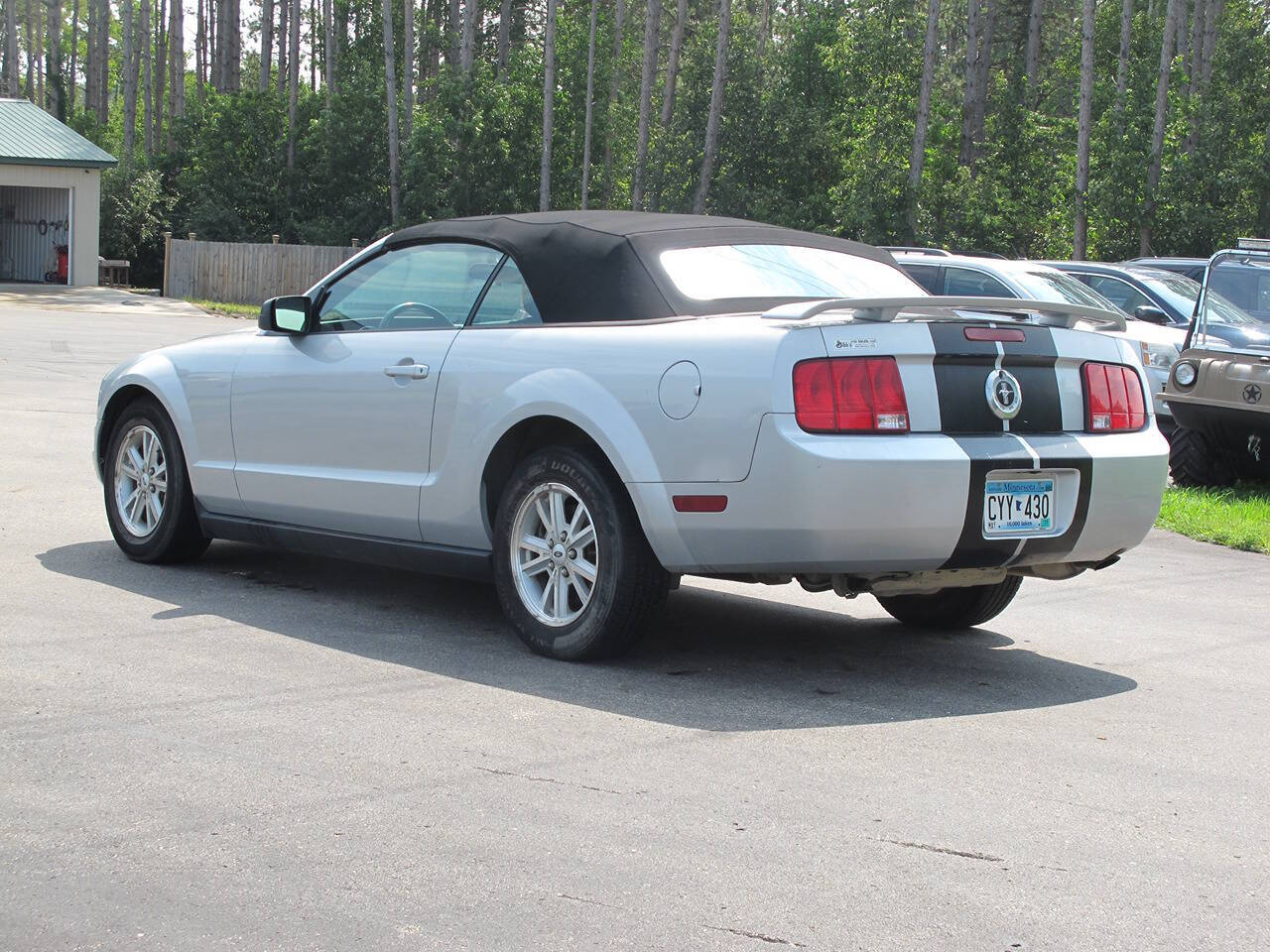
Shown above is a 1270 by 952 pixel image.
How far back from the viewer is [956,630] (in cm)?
677

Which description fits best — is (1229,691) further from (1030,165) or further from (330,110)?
(330,110)

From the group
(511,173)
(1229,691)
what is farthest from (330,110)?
(1229,691)

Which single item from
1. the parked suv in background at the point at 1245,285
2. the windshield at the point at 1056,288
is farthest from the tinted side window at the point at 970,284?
the parked suv in background at the point at 1245,285

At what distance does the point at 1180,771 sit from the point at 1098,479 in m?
1.31

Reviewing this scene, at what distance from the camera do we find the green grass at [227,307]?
1414 inches

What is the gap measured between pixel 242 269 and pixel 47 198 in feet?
28.6

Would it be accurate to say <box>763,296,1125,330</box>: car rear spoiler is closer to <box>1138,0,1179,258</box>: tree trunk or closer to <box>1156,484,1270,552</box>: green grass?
<box>1156,484,1270,552</box>: green grass

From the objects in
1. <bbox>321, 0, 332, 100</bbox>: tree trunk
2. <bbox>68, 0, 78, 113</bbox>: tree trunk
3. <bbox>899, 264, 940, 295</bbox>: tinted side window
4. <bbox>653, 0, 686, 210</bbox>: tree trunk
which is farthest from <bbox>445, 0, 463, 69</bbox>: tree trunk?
<bbox>899, 264, 940, 295</bbox>: tinted side window

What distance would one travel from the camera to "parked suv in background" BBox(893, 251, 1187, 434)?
578 inches

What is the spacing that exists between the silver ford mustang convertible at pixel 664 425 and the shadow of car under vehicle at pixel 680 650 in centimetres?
25

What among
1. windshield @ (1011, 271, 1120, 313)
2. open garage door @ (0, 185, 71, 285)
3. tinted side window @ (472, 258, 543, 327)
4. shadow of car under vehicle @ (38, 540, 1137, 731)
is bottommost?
shadow of car under vehicle @ (38, 540, 1137, 731)

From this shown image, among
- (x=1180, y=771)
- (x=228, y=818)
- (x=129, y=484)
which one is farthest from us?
(x=129, y=484)

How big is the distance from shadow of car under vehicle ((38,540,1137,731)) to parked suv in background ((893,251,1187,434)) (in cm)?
822

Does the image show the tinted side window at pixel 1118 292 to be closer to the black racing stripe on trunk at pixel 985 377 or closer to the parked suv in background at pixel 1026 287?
the parked suv in background at pixel 1026 287
